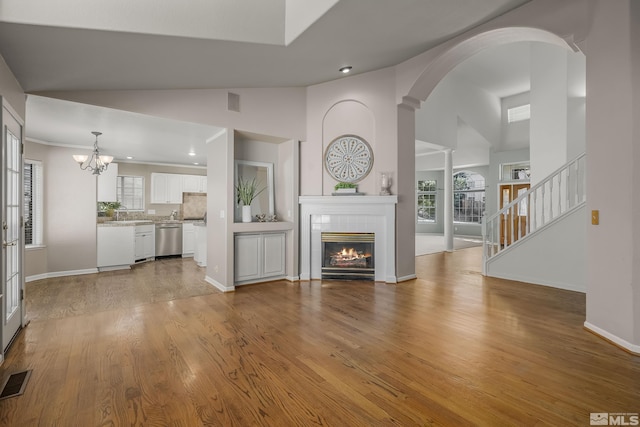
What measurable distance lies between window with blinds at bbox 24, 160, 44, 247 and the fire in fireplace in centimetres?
Answer: 482

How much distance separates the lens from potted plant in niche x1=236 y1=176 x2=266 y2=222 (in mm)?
4844

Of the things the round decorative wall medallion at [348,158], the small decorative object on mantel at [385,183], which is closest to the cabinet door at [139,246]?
the round decorative wall medallion at [348,158]

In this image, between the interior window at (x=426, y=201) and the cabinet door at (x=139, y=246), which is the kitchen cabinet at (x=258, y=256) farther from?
the interior window at (x=426, y=201)

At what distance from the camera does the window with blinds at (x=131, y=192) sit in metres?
7.40

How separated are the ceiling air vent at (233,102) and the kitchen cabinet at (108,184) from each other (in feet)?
11.2

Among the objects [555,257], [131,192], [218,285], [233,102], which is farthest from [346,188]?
[131,192]

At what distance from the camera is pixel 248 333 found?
2.91 metres

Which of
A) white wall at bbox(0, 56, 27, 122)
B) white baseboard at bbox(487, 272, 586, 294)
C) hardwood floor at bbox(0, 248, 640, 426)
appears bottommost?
hardwood floor at bbox(0, 248, 640, 426)

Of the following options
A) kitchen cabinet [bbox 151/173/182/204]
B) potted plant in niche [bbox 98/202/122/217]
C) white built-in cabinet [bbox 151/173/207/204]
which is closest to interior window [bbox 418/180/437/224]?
white built-in cabinet [bbox 151/173/207/204]

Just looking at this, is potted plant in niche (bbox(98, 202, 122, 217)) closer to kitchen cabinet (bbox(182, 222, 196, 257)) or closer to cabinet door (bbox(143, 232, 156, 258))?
cabinet door (bbox(143, 232, 156, 258))

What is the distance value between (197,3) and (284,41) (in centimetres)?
95

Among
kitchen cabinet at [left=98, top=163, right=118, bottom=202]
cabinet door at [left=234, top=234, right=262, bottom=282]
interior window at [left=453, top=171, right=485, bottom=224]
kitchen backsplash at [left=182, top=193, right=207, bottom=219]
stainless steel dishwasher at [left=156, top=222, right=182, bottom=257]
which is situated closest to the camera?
cabinet door at [left=234, top=234, right=262, bottom=282]

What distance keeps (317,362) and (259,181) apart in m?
3.48

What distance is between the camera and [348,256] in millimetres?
5070
